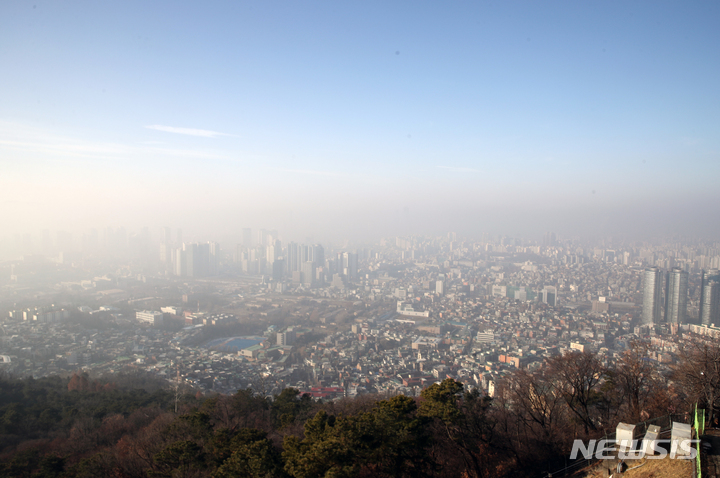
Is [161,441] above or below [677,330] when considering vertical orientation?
above

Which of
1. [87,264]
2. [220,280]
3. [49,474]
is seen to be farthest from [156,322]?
[87,264]

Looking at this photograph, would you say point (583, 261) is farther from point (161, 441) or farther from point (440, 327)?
point (161, 441)

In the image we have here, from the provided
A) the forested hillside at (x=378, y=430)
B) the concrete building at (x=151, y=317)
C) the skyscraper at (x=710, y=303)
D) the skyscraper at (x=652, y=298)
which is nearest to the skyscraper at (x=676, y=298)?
the skyscraper at (x=652, y=298)

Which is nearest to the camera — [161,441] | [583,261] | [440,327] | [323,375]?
[161,441]

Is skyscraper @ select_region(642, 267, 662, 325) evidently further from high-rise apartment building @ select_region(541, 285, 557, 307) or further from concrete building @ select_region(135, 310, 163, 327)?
concrete building @ select_region(135, 310, 163, 327)

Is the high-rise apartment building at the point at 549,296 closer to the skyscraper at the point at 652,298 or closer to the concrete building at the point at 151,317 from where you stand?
the skyscraper at the point at 652,298

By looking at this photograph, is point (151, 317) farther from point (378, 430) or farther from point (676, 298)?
point (676, 298)

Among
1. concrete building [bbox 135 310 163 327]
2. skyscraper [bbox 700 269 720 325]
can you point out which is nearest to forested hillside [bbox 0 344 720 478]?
concrete building [bbox 135 310 163 327]
